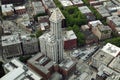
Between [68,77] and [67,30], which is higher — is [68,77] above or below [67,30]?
below

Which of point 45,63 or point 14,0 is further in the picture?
point 14,0

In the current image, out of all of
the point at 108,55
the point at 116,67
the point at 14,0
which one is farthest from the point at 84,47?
the point at 14,0

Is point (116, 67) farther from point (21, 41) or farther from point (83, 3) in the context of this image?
point (83, 3)

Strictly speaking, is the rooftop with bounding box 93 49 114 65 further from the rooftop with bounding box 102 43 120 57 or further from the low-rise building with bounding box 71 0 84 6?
the low-rise building with bounding box 71 0 84 6

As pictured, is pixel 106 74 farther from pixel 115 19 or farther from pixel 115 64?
pixel 115 19

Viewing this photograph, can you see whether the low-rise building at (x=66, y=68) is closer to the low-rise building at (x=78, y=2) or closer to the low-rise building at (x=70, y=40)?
the low-rise building at (x=70, y=40)

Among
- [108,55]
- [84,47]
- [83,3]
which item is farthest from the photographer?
[83,3]

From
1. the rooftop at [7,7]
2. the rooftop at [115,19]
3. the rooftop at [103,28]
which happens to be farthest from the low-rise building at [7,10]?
A: the rooftop at [115,19]
